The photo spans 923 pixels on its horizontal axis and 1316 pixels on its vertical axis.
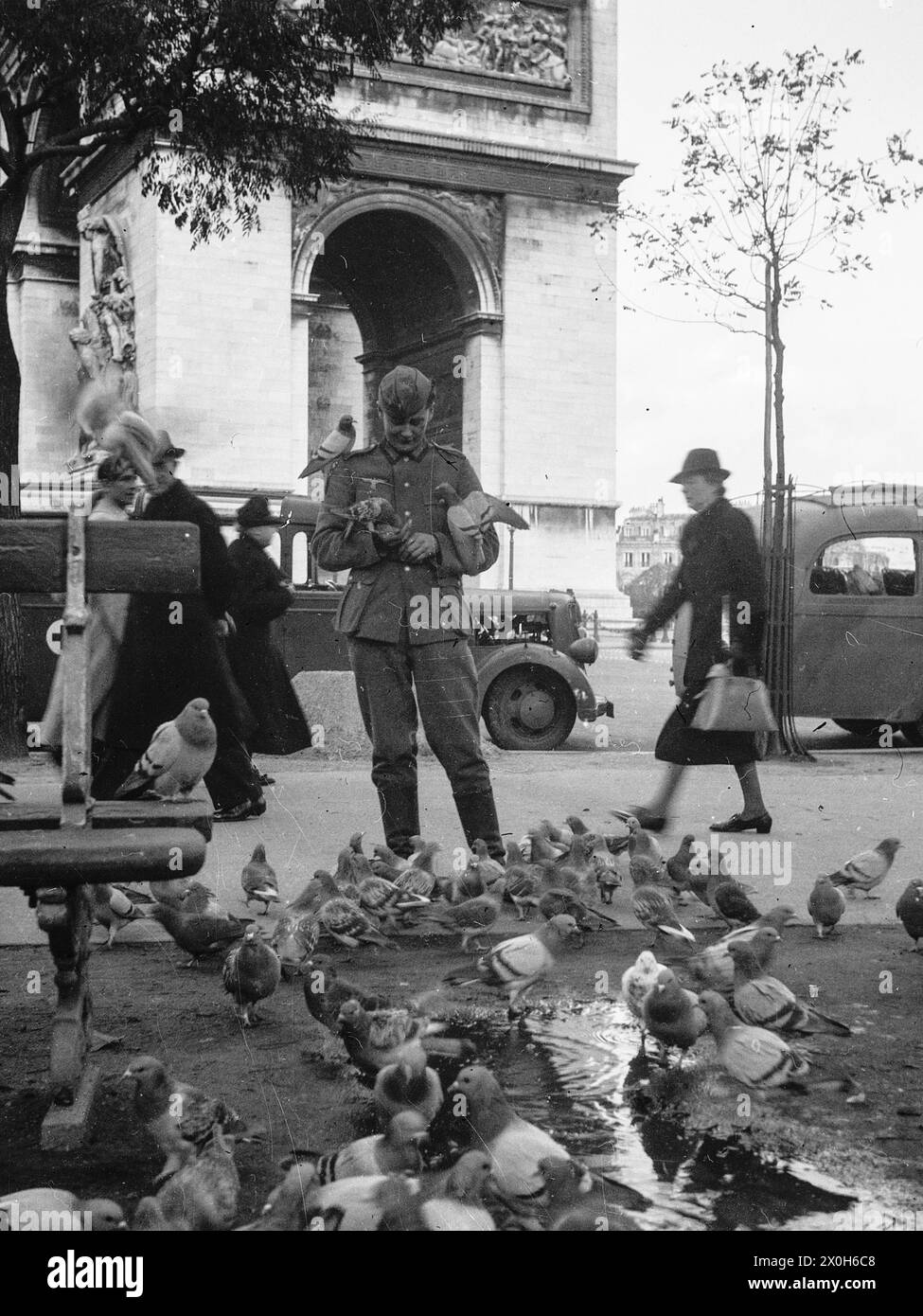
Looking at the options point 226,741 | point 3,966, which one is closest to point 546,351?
point 226,741

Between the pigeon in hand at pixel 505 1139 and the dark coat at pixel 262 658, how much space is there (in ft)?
21.0

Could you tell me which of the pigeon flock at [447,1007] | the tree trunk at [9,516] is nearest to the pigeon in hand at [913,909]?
the pigeon flock at [447,1007]

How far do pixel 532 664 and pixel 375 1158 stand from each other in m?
10.3

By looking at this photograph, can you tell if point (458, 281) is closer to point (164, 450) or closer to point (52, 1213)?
point (164, 450)

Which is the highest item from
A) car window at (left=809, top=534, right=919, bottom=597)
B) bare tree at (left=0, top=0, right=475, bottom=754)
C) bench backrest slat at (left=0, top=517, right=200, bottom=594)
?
bare tree at (left=0, top=0, right=475, bottom=754)

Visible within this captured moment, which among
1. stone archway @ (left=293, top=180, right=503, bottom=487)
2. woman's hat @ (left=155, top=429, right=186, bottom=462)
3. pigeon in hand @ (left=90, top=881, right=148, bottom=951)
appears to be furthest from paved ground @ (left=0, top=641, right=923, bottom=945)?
stone archway @ (left=293, top=180, right=503, bottom=487)

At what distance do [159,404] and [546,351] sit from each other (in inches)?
288

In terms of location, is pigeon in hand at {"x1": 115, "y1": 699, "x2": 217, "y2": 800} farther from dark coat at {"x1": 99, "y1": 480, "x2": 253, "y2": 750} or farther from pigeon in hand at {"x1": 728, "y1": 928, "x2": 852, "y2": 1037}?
pigeon in hand at {"x1": 728, "y1": 928, "x2": 852, "y2": 1037}

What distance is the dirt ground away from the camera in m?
3.13

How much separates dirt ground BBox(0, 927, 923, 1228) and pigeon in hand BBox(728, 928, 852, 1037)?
0.35 ft

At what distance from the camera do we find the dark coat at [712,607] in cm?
752

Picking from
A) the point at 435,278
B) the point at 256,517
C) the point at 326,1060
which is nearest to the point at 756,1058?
the point at 326,1060
